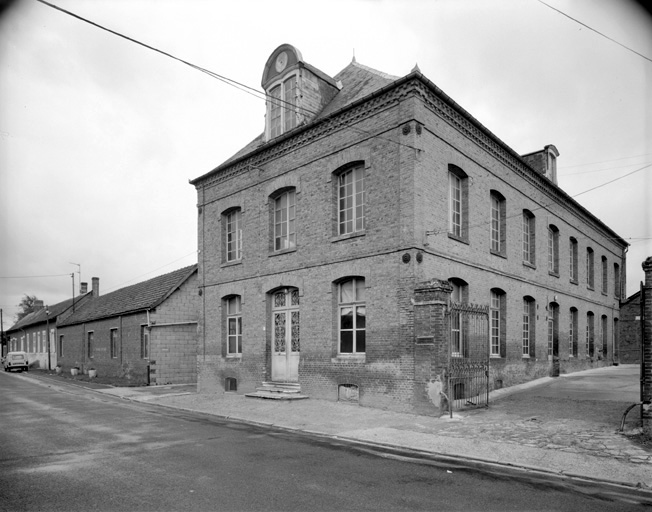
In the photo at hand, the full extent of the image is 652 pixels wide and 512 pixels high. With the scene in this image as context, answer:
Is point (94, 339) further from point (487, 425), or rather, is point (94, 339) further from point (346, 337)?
point (487, 425)

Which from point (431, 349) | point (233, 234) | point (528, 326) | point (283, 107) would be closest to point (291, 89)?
point (283, 107)

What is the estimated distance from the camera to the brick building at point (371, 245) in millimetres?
13492

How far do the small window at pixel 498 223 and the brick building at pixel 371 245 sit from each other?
0.05m

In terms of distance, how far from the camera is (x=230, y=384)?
1905 centimetres

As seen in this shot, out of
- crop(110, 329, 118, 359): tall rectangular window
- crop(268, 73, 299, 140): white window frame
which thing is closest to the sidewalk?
crop(268, 73, 299, 140): white window frame

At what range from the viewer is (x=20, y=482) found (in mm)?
6766

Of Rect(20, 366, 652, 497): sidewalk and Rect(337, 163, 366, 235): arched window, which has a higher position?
Rect(337, 163, 366, 235): arched window

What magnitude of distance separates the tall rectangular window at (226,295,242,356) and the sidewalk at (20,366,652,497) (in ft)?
8.28

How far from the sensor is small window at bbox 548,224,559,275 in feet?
71.8

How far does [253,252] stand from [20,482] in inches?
477

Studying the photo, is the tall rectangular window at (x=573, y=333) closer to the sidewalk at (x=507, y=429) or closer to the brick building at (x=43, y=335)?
the sidewalk at (x=507, y=429)

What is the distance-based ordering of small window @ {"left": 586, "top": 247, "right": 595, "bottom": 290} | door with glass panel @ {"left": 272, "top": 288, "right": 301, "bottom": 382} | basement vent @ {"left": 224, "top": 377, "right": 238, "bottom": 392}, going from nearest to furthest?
door with glass panel @ {"left": 272, "top": 288, "right": 301, "bottom": 382} → basement vent @ {"left": 224, "top": 377, "right": 238, "bottom": 392} → small window @ {"left": 586, "top": 247, "right": 595, "bottom": 290}

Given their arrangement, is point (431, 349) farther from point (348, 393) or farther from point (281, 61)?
point (281, 61)

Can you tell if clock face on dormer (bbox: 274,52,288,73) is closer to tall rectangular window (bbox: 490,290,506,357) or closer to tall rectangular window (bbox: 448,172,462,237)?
tall rectangular window (bbox: 448,172,462,237)
